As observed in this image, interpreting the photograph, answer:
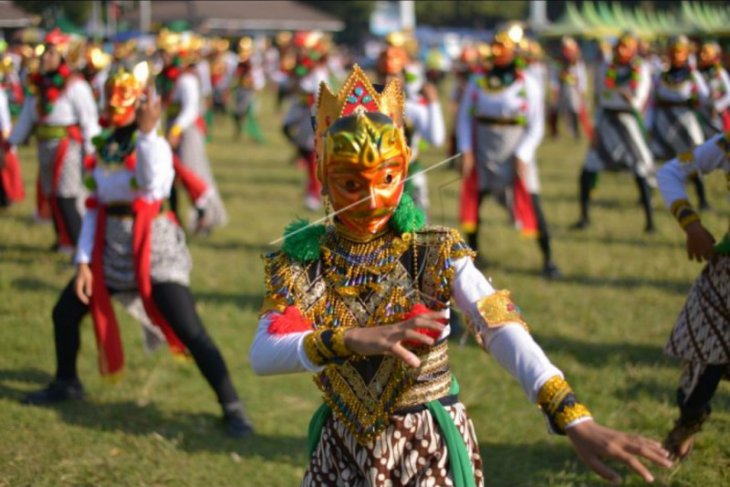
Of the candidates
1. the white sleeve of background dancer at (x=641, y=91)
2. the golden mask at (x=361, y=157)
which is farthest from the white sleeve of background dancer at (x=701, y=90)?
the golden mask at (x=361, y=157)

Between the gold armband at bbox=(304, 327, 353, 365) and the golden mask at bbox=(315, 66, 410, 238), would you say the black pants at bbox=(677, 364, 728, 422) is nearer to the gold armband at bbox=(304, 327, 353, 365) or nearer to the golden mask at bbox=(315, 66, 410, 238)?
the golden mask at bbox=(315, 66, 410, 238)

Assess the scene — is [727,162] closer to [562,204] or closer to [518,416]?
[518,416]

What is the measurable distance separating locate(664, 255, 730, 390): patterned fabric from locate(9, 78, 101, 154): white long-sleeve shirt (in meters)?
5.56

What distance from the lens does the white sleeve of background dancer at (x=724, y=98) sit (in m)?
10.1

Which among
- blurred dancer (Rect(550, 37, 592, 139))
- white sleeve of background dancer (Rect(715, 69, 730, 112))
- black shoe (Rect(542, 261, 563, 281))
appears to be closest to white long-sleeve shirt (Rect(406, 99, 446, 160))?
black shoe (Rect(542, 261, 563, 281))

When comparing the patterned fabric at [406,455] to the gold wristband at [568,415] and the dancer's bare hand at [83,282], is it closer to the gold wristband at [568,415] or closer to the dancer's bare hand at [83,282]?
the gold wristband at [568,415]

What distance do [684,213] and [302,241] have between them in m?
1.93

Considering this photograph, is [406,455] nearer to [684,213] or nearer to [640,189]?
[684,213]

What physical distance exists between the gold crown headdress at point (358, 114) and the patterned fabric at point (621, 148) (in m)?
7.41

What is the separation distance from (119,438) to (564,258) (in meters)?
5.36

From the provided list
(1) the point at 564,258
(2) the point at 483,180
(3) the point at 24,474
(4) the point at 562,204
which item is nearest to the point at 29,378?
(3) the point at 24,474

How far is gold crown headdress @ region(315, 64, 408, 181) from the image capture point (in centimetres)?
282

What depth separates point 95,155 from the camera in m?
5.37

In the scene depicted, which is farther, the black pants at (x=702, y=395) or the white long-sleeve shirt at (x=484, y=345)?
the black pants at (x=702, y=395)
